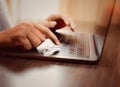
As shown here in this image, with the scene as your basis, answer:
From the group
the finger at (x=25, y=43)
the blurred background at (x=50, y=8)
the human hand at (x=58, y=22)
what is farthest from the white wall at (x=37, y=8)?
the finger at (x=25, y=43)

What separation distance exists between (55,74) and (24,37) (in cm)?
19

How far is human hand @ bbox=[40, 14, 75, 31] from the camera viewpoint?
958mm

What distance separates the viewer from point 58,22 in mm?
1002

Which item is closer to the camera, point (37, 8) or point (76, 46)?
point (76, 46)

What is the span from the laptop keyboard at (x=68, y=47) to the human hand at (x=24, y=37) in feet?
0.08

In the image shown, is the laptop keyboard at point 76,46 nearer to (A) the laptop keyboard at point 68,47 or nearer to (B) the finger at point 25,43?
(A) the laptop keyboard at point 68,47

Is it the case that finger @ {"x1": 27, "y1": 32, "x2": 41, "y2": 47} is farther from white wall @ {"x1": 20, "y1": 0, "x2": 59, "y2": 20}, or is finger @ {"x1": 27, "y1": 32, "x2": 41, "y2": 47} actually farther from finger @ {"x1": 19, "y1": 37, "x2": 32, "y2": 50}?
white wall @ {"x1": 20, "y1": 0, "x2": 59, "y2": 20}

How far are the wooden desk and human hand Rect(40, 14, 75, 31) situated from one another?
0.90 ft

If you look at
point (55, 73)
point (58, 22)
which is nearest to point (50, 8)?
point (58, 22)

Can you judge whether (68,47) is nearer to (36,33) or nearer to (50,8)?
(36,33)

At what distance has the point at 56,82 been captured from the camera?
1.95ft

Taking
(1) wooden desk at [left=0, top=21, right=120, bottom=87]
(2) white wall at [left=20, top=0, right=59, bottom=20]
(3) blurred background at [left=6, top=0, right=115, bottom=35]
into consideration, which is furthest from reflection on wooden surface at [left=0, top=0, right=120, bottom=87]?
(2) white wall at [left=20, top=0, right=59, bottom=20]

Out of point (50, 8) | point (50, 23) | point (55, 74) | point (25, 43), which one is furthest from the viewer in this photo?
point (50, 8)

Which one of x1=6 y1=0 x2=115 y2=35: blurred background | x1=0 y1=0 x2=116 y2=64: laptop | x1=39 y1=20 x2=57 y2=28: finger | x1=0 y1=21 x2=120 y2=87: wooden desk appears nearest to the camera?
x1=0 y1=21 x2=120 y2=87: wooden desk
